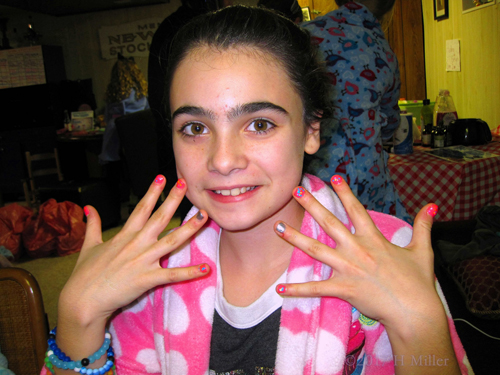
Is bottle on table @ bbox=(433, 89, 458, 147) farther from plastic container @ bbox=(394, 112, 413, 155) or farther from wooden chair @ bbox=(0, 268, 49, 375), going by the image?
wooden chair @ bbox=(0, 268, 49, 375)

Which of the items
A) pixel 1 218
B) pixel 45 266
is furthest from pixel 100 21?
pixel 45 266

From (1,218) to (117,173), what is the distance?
50.3 inches

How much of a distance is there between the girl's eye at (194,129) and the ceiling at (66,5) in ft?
18.8

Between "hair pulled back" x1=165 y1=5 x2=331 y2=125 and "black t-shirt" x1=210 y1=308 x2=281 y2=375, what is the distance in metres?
0.45

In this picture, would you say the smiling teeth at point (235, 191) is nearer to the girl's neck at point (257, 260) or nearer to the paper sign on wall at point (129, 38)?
the girl's neck at point (257, 260)

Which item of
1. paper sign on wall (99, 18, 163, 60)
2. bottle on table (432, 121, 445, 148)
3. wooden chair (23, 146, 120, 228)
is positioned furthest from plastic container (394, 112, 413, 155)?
paper sign on wall (99, 18, 163, 60)

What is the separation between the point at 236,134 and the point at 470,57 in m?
2.53

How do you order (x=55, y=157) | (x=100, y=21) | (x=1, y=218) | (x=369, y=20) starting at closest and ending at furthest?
1. (x=369, y=20)
2. (x=1, y=218)
3. (x=55, y=157)
4. (x=100, y=21)

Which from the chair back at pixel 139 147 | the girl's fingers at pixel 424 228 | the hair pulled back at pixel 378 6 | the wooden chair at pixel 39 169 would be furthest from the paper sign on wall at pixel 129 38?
the girl's fingers at pixel 424 228

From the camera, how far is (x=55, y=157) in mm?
4004

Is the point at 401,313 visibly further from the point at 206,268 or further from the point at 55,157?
the point at 55,157

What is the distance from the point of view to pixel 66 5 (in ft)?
18.7

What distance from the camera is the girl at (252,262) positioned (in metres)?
0.61

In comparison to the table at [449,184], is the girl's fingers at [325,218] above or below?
above
